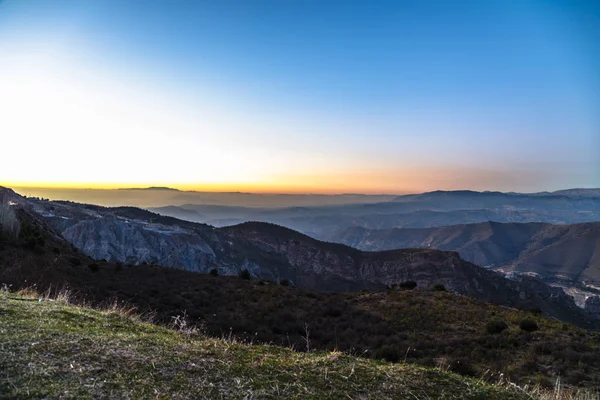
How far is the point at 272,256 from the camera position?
106 m

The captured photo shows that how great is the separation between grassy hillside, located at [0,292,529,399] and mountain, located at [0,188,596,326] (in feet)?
224

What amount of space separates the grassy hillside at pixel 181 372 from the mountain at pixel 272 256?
68.4 meters

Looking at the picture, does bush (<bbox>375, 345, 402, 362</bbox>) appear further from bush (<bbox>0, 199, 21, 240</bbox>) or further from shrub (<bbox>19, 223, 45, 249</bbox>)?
bush (<bbox>0, 199, 21, 240</bbox>)

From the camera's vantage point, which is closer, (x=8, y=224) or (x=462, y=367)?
(x=462, y=367)

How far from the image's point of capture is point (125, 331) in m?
7.17

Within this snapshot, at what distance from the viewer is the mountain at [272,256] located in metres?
74.9

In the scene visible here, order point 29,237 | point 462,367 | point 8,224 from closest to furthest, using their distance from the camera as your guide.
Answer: point 462,367 → point 29,237 → point 8,224

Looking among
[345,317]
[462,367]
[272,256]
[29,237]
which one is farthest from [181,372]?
[272,256]

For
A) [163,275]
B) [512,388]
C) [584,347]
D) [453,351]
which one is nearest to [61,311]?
[512,388]

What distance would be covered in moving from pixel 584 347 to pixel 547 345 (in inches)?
67.3

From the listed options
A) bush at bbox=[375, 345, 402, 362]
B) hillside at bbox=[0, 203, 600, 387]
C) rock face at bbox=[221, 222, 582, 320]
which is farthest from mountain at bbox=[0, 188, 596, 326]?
bush at bbox=[375, 345, 402, 362]

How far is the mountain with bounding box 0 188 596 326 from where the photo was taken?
74.9 meters

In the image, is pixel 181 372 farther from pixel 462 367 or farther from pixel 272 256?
pixel 272 256

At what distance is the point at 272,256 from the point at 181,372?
337ft
